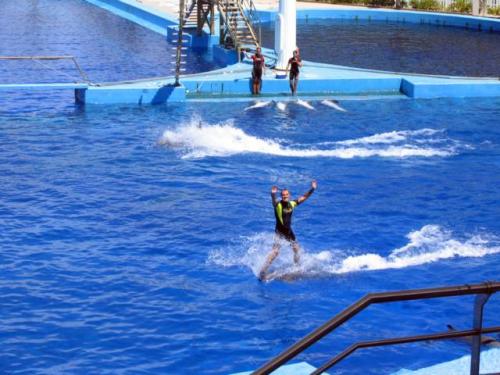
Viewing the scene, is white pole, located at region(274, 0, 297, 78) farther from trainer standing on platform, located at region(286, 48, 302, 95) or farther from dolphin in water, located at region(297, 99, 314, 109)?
dolphin in water, located at region(297, 99, 314, 109)

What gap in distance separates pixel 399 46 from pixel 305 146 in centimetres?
1706

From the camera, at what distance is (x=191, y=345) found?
11.6 meters

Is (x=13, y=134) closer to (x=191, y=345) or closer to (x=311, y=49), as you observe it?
(x=191, y=345)

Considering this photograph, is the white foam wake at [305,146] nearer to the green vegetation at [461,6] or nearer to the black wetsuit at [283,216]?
the black wetsuit at [283,216]

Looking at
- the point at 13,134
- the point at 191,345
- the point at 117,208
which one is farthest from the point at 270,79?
the point at 191,345

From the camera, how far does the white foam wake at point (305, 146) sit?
21234mm

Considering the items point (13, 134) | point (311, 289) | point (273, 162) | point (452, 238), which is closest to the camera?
point (311, 289)

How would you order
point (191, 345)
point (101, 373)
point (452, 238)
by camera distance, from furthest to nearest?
point (452, 238), point (191, 345), point (101, 373)

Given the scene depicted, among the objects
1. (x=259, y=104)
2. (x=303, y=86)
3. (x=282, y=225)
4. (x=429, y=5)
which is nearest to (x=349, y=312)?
(x=282, y=225)

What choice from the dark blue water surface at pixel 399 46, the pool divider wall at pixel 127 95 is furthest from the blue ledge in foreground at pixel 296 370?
the dark blue water surface at pixel 399 46

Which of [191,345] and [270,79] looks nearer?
[191,345]

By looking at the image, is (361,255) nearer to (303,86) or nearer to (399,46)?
(303,86)

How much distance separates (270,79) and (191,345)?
17.3 meters

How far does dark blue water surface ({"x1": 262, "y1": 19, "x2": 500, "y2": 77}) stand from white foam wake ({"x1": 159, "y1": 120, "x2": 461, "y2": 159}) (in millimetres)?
9584
